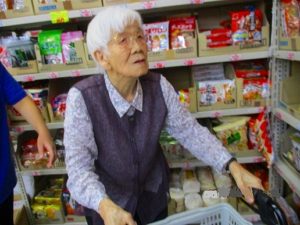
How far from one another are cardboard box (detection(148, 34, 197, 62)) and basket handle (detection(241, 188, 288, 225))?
40.0 inches

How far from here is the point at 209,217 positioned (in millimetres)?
970

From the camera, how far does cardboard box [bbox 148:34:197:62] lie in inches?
67.8

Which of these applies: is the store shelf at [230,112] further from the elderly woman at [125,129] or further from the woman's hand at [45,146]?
the woman's hand at [45,146]

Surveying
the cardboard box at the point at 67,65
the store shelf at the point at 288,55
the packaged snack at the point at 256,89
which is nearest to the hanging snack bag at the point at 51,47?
the cardboard box at the point at 67,65

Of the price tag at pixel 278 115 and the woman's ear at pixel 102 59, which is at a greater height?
the woman's ear at pixel 102 59

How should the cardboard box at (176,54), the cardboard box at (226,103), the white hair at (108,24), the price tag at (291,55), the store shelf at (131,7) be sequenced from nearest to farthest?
the white hair at (108,24) → the price tag at (291,55) → the store shelf at (131,7) → the cardboard box at (176,54) → the cardboard box at (226,103)

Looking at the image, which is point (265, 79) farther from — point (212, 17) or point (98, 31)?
point (98, 31)

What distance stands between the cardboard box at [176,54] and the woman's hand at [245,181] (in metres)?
0.86

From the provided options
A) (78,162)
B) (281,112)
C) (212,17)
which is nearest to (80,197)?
(78,162)

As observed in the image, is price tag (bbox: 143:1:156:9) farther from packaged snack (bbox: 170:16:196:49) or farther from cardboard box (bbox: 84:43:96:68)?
cardboard box (bbox: 84:43:96:68)

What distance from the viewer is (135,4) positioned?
64.7 inches

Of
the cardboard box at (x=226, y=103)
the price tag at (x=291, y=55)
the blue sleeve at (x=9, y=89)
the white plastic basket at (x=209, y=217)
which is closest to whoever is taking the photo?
the white plastic basket at (x=209, y=217)

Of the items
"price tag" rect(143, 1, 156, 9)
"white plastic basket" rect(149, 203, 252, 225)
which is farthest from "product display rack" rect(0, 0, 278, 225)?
"white plastic basket" rect(149, 203, 252, 225)

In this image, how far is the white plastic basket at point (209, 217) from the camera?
89cm
